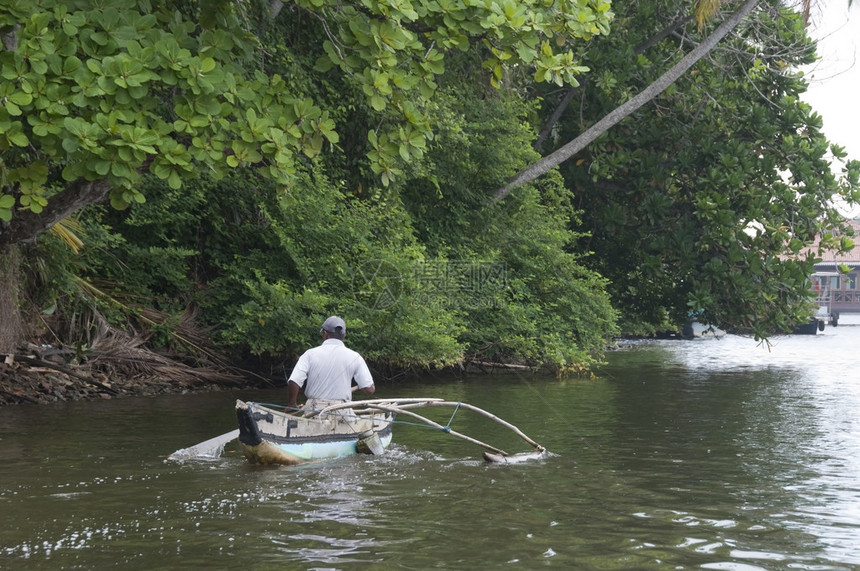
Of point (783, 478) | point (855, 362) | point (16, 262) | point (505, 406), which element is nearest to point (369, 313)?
point (505, 406)

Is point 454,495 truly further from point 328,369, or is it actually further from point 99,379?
point 99,379

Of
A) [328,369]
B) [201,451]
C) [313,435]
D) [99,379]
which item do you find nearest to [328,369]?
[328,369]

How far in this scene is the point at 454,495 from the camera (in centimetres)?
959

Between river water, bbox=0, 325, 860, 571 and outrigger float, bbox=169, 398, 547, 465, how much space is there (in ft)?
0.61

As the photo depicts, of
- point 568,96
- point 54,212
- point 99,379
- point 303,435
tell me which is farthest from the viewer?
point 568,96

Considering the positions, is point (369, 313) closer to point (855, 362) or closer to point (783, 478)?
point (783, 478)

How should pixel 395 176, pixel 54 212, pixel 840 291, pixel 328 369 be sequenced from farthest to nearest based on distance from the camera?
pixel 840 291 → pixel 395 176 → pixel 54 212 → pixel 328 369

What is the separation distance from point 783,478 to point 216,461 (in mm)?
5789

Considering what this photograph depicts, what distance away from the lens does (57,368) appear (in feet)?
55.7

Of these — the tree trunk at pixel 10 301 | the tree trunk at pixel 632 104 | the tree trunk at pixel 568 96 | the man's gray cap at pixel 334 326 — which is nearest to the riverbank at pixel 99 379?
the tree trunk at pixel 10 301

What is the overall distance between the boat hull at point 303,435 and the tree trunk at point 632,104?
11.1 metres

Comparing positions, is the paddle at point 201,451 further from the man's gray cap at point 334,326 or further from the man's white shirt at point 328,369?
the man's gray cap at point 334,326

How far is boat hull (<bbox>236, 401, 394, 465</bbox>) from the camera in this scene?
10.7m

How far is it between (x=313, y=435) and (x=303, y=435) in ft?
0.55
